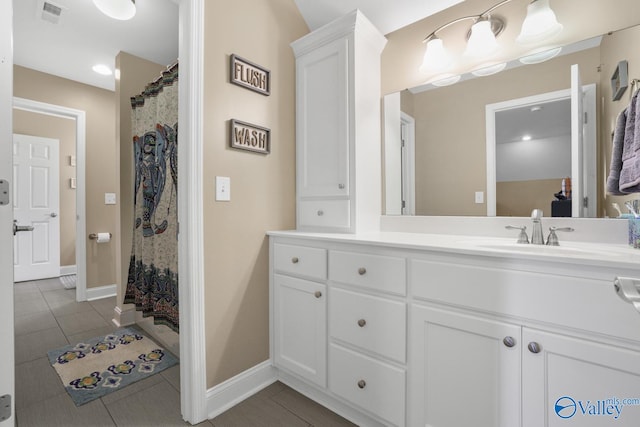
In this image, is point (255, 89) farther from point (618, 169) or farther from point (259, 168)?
point (618, 169)

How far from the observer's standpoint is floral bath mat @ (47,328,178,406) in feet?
5.58

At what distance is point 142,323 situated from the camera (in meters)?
2.57

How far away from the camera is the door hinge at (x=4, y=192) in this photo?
1.11 m

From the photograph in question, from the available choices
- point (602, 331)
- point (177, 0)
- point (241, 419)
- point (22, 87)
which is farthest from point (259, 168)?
point (22, 87)

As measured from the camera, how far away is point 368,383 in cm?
134

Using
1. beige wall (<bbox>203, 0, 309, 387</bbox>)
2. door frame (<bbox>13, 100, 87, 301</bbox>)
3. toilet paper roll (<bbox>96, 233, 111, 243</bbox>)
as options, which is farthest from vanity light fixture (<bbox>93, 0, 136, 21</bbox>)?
toilet paper roll (<bbox>96, 233, 111, 243</bbox>)

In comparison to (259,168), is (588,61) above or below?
above

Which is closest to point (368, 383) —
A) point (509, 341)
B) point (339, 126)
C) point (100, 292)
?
point (509, 341)

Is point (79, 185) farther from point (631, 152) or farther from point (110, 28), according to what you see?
point (631, 152)

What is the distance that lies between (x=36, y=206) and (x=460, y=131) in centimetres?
531

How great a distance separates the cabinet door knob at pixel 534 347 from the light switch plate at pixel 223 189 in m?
1.43

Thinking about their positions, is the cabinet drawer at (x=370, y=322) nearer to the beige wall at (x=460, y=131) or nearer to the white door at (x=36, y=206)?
the beige wall at (x=460, y=131)

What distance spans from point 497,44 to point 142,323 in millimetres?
3282

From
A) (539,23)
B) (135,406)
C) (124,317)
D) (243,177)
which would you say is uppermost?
(539,23)
